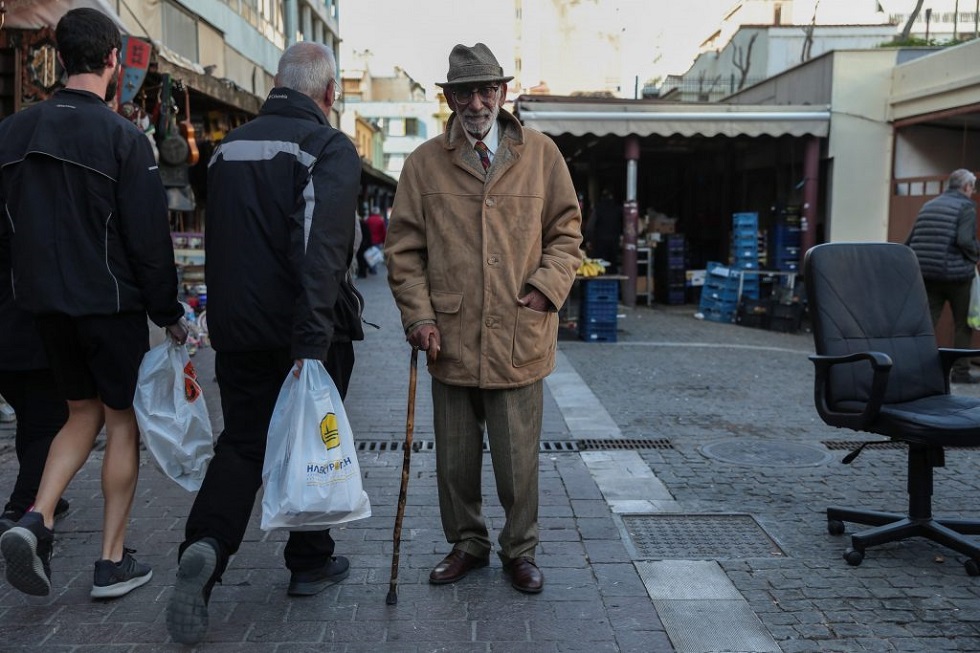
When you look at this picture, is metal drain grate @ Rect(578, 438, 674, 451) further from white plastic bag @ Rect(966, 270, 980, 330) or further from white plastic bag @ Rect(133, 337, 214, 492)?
white plastic bag @ Rect(966, 270, 980, 330)

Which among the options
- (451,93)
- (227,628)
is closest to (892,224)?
(451,93)

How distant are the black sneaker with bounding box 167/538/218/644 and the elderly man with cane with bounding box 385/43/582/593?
920 millimetres

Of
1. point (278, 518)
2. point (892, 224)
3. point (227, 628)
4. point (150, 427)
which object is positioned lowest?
point (227, 628)

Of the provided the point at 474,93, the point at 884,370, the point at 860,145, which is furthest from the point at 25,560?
the point at 860,145

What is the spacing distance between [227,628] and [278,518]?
1.54 ft

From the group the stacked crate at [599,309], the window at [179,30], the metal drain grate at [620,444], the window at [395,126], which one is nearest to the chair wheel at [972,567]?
the metal drain grate at [620,444]

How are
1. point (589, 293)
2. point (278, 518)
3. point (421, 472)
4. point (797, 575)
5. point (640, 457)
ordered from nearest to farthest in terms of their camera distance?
point (278, 518), point (797, 575), point (421, 472), point (640, 457), point (589, 293)

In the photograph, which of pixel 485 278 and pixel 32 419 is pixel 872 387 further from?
pixel 32 419

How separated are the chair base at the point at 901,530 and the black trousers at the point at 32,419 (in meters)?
3.47

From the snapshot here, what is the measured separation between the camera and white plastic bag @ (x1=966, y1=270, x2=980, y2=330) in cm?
832

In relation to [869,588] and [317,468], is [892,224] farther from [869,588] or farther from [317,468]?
[317,468]

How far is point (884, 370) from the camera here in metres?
Answer: 3.81

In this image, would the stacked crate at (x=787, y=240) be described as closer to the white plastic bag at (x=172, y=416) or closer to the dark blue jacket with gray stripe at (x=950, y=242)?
the dark blue jacket with gray stripe at (x=950, y=242)

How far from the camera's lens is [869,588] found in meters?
3.58
